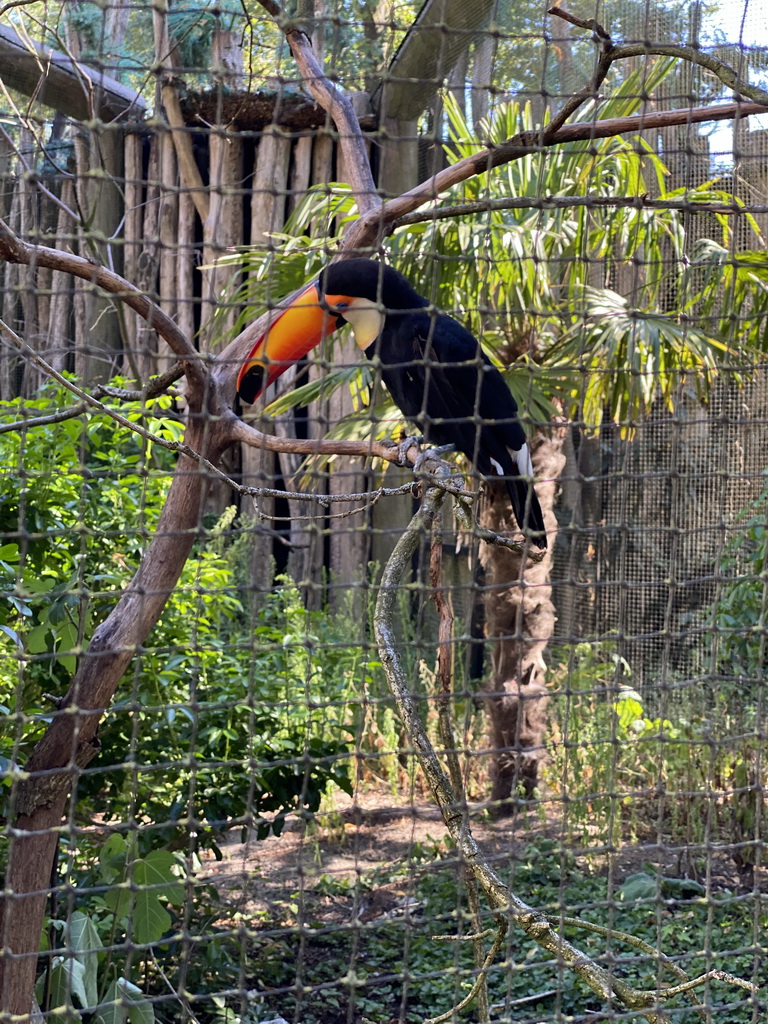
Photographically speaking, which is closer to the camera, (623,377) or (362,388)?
(623,377)

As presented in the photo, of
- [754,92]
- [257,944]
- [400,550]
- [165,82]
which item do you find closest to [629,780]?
[257,944]

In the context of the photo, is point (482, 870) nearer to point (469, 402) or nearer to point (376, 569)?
point (469, 402)

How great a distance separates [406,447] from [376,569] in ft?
5.49

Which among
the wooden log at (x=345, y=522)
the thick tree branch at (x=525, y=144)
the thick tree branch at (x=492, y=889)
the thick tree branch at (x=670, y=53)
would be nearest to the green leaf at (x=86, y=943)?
the thick tree branch at (x=492, y=889)

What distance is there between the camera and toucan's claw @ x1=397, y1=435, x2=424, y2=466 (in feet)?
5.53

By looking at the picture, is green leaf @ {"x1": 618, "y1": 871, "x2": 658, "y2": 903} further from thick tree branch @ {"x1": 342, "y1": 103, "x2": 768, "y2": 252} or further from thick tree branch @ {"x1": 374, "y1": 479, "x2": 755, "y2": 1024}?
thick tree branch @ {"x1": 342, "y1": 103, "x2": 768, "y2": 252}

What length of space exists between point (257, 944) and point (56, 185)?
315cm

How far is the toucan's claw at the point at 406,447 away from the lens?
1685 millimetres

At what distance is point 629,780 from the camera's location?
3.22 metres

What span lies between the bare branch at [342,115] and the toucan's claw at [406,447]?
0.40 meters

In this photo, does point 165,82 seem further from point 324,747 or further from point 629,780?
point 629,780

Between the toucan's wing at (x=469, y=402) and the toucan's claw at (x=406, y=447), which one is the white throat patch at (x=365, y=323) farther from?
the toucan's claw at (x=406, y=447)

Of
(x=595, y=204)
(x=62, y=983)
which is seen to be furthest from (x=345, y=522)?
(x=595, y=204)

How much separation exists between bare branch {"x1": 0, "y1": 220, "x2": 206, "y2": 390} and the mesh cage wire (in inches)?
0.7
